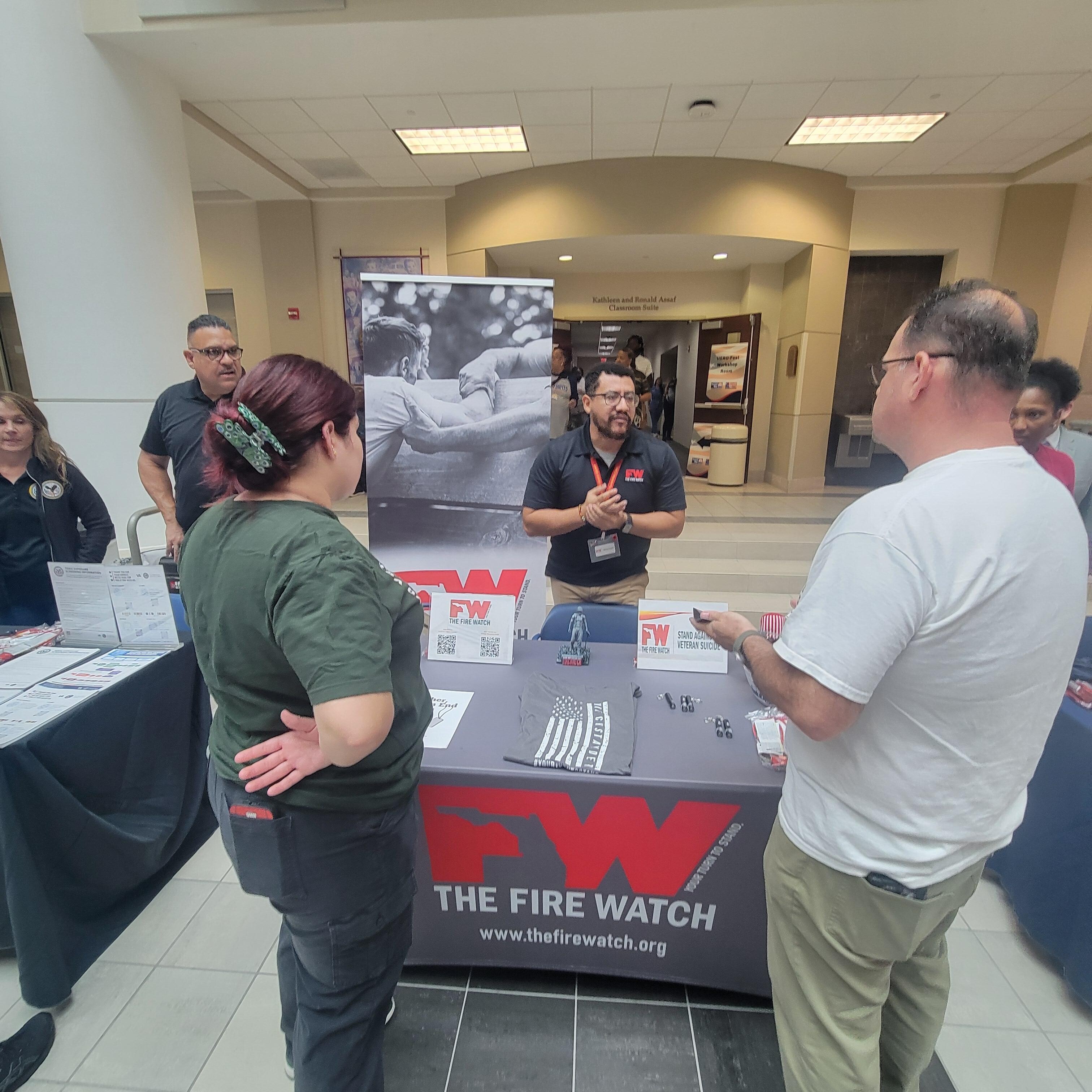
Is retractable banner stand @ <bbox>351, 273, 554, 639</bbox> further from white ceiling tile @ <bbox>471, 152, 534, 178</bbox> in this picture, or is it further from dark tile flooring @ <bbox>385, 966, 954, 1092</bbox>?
white ceiling tile @ <bbox>471, 152, 534, 178</bbox>

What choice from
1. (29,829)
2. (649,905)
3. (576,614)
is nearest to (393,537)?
(576,614)

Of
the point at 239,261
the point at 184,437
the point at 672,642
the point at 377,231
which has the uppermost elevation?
the point at 377,231

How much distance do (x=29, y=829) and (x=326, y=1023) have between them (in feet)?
3.20

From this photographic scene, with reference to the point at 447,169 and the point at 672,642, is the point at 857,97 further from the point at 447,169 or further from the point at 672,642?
the point at 672,642

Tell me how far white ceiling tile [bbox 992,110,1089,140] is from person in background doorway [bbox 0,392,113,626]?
6.98 metres

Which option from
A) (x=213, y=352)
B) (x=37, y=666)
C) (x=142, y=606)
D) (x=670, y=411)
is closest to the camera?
(x=37, y=666)

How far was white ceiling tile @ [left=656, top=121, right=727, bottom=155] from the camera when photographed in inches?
198

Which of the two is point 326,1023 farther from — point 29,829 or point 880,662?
point 880,662

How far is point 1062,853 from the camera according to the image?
5.24ft

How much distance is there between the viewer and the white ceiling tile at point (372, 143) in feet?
17.0

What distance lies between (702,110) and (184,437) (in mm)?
4591

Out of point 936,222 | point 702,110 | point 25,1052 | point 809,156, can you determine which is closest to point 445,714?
point 25,1052

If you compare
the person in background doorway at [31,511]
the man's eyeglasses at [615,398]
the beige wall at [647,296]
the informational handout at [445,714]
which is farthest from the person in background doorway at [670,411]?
the informational handout at [445,714]

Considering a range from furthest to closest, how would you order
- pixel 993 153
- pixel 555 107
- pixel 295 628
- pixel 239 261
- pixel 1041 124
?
1. pixel 239 261
2. pixel 993 153
3. pixel 1041 124
4. pixel 555 107
5. pixel 295 628
